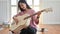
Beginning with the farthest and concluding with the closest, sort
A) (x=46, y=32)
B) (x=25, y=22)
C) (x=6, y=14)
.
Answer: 1. (x=6, y=14)
2. (x=46, y=32)
3. (x=25, y=22)

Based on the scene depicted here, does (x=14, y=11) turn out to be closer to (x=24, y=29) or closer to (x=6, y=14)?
(x=6, y=14)

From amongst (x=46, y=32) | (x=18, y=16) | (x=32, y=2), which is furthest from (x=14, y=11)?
(x=18, y=16)

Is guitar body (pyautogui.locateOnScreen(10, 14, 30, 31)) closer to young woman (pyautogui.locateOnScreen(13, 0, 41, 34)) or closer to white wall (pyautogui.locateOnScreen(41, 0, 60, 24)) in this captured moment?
young woman (pyautogui.locateOnScreen(13, 0, 41, 34))

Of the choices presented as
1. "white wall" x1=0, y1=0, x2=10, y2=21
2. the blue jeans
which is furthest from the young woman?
"white wall" x1=0, y1=0, x2=10, y2=21

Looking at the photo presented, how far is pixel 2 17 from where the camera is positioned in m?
5.45

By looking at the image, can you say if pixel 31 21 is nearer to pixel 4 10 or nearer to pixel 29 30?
pixel 29 30

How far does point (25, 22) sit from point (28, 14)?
0.50 feet

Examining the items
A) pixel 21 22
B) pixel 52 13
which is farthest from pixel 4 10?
pixel 21 22

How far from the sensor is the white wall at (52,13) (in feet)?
17.9

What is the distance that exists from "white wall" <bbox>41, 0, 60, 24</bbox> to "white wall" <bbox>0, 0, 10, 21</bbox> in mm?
1335

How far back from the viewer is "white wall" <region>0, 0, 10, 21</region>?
539 centimetres

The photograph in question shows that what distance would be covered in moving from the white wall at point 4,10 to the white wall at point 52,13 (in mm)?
1335

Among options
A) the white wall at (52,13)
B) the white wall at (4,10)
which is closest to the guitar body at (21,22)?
the white wall at (4,10)

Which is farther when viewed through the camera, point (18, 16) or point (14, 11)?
point (14, 11)
